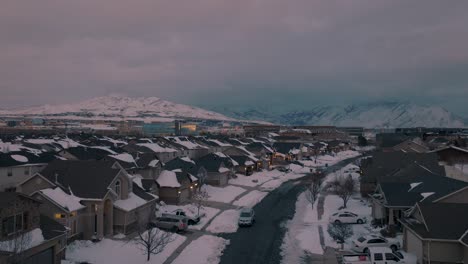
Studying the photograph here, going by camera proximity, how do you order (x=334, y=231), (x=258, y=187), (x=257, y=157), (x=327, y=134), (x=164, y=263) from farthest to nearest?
1. (x=327, y=134)
2. (x=257, y=157)
3. (x=258, y=187)
4. (x=334, y=231)
5. (x=164, y=263)

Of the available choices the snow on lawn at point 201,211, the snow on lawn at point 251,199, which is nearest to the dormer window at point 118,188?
the snow on lawn at point 201,211

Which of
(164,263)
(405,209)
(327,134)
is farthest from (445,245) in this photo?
(327,134)

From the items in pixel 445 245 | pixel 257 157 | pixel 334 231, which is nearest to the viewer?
pixel 445 245

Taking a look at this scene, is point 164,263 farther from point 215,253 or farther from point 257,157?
point 257,157

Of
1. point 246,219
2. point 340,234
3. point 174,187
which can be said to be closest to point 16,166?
point 174,187

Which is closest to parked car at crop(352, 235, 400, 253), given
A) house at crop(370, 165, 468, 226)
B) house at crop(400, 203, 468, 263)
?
house at crop(400, 203, 468, 263)

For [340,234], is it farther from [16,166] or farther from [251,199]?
[16,166]

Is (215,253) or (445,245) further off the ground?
(445,245)

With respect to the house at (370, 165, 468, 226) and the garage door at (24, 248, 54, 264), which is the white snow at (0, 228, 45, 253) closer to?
the garage door at (24, 248, 54, 264)

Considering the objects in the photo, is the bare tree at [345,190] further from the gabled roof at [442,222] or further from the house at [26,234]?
the house at [26,234]
